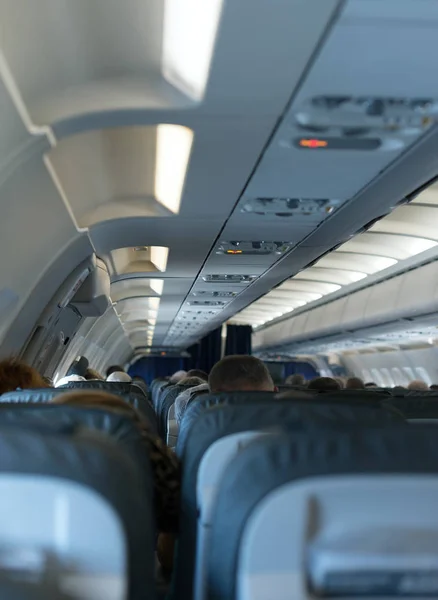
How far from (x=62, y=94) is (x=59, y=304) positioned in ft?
13.5

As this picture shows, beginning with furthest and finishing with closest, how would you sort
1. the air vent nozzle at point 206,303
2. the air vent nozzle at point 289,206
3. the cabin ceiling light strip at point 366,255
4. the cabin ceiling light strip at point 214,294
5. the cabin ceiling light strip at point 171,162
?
the air vent nozzle at point 206,303, the cabin ceiling light strip at point 214,294, the cabin ceiling light strip at point 366,255, the air vent nozzle at point 289,206, the cabin ceiling light strip at point 171,162

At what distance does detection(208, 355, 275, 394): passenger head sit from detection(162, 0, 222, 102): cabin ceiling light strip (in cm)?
183

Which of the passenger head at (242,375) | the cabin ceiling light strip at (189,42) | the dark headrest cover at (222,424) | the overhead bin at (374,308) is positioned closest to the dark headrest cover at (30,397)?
the passenger head at (242,375)

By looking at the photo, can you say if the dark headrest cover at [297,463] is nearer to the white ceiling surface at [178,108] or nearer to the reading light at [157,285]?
the white ceiling surface at [178,108]

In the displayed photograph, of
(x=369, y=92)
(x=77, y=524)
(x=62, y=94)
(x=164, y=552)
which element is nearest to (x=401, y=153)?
(x=369, y=92)

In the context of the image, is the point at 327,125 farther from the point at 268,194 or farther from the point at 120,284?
the point at 120,284

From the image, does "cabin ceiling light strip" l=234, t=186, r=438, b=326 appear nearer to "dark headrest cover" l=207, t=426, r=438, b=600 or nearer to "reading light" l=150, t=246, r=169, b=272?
"reading light" l=150, t=246, r=169, b=272

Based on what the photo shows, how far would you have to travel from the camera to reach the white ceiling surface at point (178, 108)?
3.00 m

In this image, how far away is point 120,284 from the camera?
11.8 metres

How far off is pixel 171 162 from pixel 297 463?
4140 mm

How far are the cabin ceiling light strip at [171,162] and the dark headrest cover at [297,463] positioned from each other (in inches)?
112

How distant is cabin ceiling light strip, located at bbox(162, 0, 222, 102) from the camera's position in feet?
9.96

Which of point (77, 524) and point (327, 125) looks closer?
point (77, 524)

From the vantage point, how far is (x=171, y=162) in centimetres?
547
